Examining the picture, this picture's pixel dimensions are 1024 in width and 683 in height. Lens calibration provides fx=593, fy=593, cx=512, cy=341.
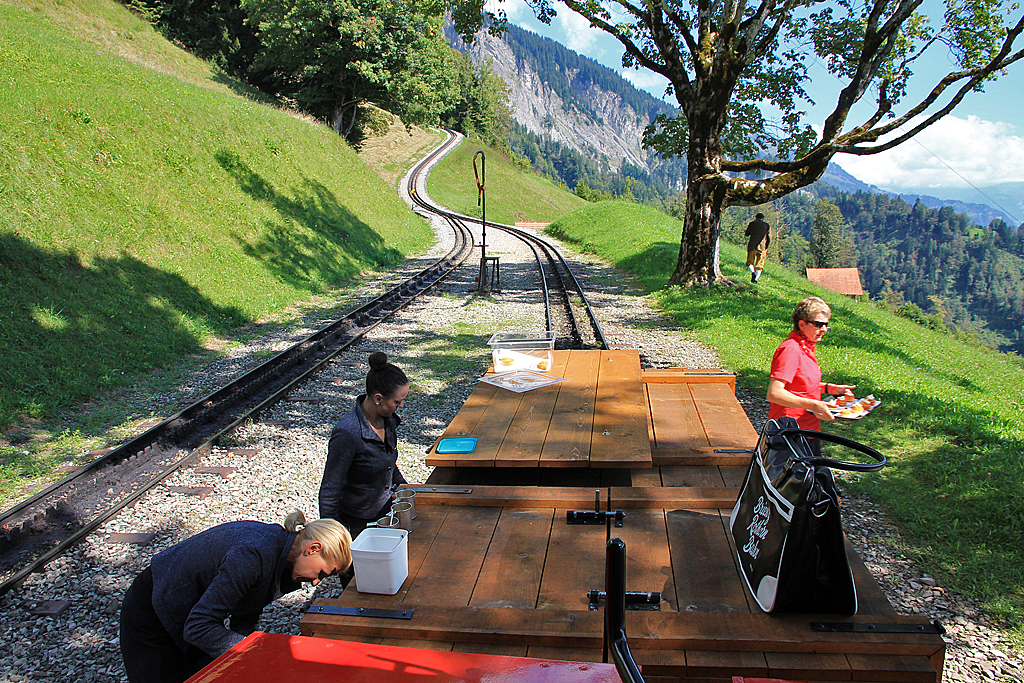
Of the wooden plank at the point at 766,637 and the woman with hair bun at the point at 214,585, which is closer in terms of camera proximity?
the wooden plank at the point at 766,637

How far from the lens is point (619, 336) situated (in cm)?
1182

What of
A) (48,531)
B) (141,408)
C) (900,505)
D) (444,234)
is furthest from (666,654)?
(444,234)

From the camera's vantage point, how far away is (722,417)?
4844 millimetres

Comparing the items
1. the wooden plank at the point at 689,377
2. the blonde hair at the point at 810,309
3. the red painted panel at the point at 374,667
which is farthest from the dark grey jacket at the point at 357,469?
the wooden plank at the point at 689,377

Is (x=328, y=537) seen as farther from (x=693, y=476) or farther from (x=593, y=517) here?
(x=693, y=476)

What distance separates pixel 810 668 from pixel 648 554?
85 cm

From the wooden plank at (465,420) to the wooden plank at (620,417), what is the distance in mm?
925

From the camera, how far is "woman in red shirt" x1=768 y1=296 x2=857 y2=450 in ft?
13.1

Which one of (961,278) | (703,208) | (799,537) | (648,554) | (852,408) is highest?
(961,278)

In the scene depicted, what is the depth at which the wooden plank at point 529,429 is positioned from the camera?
12.6ft

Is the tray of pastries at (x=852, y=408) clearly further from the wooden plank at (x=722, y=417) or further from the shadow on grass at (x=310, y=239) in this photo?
the shadow on grass at (x=310, y=239)

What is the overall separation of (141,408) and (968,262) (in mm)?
232320

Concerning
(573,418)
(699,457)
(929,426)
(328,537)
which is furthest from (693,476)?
(929,426)

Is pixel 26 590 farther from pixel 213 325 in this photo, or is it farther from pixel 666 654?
pixel 213 325
